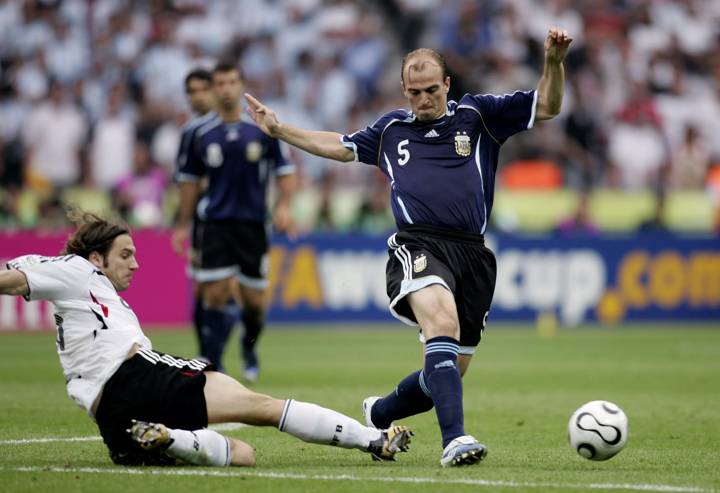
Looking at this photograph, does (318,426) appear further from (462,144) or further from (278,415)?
(462,144)

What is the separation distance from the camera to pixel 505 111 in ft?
24.5

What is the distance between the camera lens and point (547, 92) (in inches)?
289

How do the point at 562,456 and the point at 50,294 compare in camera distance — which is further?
the point at 562,456

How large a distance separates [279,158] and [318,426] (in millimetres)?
6195

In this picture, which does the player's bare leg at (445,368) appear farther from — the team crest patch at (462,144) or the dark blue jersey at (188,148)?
the dark blue jersey at (188,148)

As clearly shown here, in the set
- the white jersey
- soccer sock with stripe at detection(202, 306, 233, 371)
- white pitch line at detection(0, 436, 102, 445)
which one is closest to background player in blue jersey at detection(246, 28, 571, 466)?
the white jersey

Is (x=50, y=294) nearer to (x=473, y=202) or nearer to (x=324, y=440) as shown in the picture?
(x=324, y=440)

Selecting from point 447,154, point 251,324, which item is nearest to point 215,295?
point 251,324

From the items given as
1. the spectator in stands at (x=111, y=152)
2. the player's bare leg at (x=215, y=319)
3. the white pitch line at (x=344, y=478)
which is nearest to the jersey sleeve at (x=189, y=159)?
the player's bare leg at (x=215, y=319)

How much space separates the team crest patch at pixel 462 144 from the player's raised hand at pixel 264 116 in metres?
1.07

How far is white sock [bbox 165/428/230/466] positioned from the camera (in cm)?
628

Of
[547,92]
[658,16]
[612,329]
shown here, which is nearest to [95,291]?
[547,92]

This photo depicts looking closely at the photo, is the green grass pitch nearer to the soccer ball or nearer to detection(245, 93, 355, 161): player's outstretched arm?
the soccer ball

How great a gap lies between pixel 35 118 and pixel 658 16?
37.7 ft
